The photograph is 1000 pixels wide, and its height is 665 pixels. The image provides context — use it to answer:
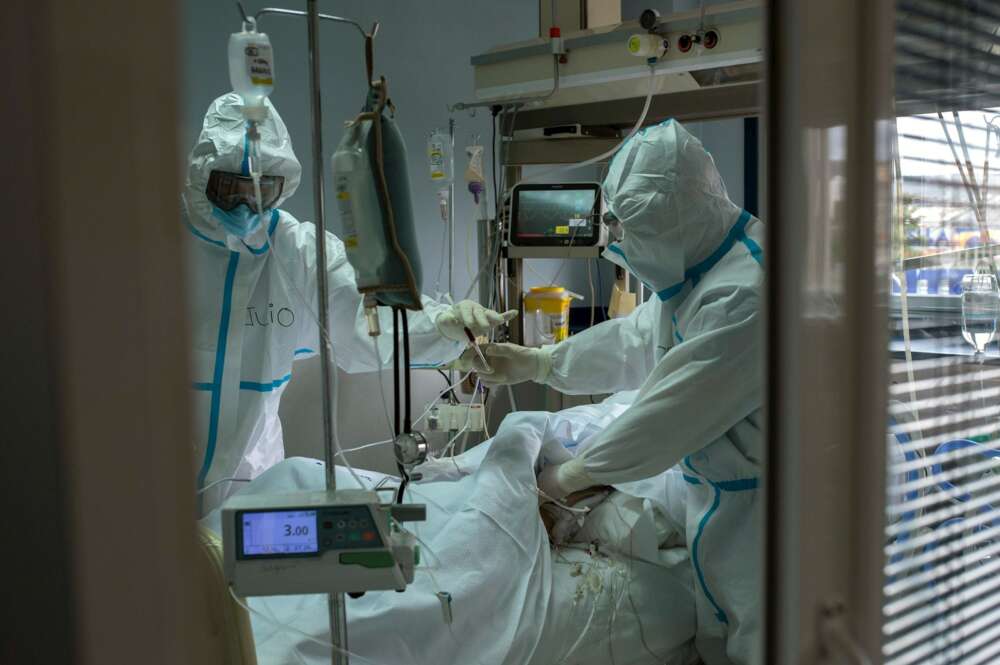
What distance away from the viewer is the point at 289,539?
111 centimetres

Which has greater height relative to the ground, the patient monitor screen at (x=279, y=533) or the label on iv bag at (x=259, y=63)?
the label on iv bag at (x=259, y=63)

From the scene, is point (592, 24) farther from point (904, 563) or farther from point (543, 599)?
point (904, 563)

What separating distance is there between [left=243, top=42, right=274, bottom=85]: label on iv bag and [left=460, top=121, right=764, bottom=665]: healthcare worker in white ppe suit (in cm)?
121

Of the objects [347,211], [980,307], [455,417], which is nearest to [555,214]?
[455,417]

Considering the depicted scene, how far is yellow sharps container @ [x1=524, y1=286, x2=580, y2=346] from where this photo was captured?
3.27 meters

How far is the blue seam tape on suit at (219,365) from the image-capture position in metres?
2.36

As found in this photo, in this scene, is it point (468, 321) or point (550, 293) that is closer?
point (468, 321)

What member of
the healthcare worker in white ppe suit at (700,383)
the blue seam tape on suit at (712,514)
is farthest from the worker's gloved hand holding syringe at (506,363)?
the blue seam tape on suit at (712,514)

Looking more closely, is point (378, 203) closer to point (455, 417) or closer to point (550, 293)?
point (455, 417)

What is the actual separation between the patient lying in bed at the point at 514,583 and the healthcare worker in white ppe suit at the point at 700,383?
0.34 ft

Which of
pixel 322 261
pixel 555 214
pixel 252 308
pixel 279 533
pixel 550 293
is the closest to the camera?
pixel 279 533

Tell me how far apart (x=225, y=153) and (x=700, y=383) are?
1345mm

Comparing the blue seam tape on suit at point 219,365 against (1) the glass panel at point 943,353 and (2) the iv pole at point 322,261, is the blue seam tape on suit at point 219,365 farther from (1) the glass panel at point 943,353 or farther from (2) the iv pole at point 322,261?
(1) the glass panel at point 943,353

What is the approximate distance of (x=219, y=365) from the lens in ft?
7.87
